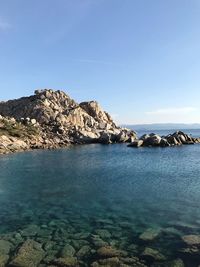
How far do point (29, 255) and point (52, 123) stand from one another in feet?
432

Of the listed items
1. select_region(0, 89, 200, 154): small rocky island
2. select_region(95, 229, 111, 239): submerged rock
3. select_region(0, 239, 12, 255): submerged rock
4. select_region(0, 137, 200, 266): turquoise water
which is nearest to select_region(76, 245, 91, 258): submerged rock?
select_region(0, 137, 200, 266): turquoise water

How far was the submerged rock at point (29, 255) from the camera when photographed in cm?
2403

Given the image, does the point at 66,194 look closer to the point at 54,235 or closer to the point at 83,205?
the point at 83,205

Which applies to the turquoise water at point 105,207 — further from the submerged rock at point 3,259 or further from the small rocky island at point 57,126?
the small rocky island at point 57,126

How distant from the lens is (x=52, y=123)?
156 meters

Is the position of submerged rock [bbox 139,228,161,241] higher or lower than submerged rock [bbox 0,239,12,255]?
lower

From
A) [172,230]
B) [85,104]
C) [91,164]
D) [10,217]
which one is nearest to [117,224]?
[172,230]

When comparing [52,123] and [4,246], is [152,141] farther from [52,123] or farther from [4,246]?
[4,246]

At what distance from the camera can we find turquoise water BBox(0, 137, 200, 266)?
2786 cm

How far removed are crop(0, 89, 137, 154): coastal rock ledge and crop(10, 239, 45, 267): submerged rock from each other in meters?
78.0

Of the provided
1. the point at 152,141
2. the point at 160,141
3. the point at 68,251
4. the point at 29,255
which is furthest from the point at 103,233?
the point at 160,141

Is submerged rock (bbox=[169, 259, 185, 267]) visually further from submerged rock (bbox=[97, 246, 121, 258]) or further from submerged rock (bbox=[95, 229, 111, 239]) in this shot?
submerged rock (bbox=[95, 229, 111, 239])

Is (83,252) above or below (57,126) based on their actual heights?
below

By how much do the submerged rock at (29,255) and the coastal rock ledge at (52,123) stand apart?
78.0 metres
